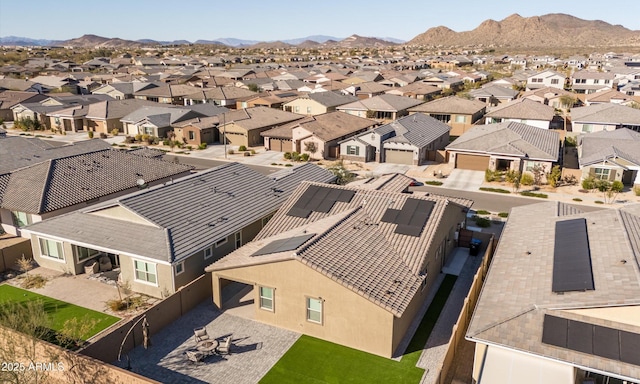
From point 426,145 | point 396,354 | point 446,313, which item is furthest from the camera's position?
point 426,145

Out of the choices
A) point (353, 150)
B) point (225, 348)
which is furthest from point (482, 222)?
point (353, 150)

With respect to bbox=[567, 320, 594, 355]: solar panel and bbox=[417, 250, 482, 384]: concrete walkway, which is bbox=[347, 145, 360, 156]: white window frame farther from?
bbox=[567, 320, 594, 355]: solar panel

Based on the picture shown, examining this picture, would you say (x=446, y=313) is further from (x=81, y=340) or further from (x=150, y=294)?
(x=81, y=340)

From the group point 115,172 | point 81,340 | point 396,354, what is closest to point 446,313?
point 396,354

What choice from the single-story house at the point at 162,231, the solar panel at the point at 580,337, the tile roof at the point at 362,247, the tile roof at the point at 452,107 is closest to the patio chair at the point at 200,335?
the tile roof at the point at 362,247

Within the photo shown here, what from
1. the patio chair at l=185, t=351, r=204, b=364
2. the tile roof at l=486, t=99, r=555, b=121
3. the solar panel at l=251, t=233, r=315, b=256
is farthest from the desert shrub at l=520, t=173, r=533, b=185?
the patio chair at l=185, t=351, r=204, b=364
